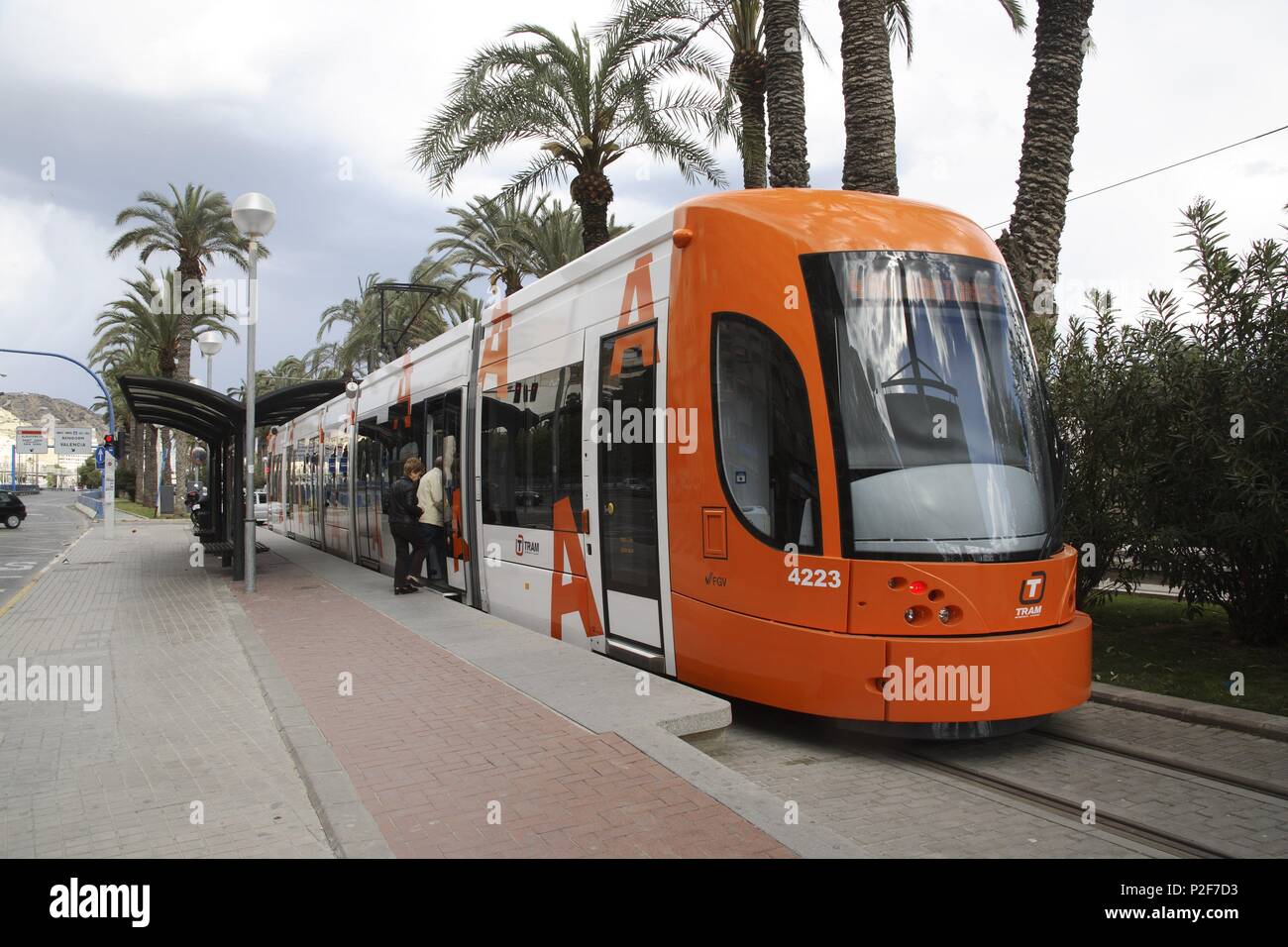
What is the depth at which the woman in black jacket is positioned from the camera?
12250 millimetres

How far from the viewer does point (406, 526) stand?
12273mm

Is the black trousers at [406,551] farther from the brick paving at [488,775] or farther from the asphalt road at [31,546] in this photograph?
the asphalt road at [31,546]

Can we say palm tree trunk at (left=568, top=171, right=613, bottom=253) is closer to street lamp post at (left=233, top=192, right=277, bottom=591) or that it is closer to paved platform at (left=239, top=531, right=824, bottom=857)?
street lamp post at (left=233, top=192, right=277, bottom=591)

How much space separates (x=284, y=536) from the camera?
29.4 metres

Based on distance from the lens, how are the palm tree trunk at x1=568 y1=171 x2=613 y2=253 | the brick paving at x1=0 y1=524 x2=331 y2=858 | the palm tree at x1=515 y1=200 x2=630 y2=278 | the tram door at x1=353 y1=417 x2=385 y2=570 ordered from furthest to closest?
the palm tree at x1=515 y1=200 x2=630 y2=278 → the palm tree trunk at x1=568 y1=171 x2=613 y2=253 → the tram door at x1=353 y1=417 x2=385 y2=570 → the brick paving at x1=0 y1=524 x2=331 y2=858

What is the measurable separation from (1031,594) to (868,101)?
867 centimetres

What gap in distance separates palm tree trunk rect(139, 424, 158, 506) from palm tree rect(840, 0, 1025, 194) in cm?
4812

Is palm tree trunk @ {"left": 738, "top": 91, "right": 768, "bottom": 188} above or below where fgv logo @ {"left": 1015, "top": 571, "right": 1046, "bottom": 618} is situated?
above

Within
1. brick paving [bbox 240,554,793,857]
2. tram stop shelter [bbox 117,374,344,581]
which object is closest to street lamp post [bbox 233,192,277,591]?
tram stop shelter [bbox 117,374,344,581]

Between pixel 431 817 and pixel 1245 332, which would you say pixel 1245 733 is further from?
pixel 431 817

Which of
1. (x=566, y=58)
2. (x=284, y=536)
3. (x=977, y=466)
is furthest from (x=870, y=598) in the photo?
(x=284, y=536)

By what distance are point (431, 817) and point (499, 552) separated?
5.78 m

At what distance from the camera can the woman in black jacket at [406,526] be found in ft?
40.2

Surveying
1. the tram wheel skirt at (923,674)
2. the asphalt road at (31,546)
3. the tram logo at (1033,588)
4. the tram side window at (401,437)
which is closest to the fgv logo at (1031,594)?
the tram logo at (1033,588)
